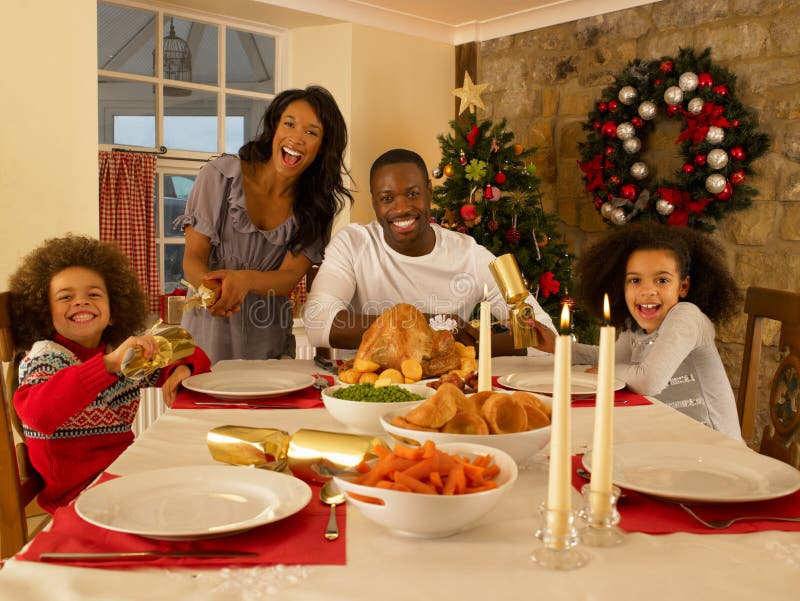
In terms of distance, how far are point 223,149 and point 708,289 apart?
9.39 feet

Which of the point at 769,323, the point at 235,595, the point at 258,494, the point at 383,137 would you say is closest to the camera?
the point at 235,595

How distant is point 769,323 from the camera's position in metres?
3.64

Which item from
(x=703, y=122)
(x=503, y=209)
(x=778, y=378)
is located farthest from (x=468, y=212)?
(x=778, y=378)

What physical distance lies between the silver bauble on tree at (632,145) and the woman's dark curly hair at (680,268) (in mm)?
1718

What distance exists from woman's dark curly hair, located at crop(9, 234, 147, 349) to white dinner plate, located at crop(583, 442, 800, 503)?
1.39m

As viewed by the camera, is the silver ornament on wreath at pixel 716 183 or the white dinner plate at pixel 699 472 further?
the silver ornament on wreath at pixel 716 183

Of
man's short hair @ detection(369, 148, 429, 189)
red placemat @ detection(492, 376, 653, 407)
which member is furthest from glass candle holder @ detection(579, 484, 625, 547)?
man's short hair @ detection(369, 148, 429, 189)

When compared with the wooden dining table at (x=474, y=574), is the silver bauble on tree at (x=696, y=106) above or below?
above

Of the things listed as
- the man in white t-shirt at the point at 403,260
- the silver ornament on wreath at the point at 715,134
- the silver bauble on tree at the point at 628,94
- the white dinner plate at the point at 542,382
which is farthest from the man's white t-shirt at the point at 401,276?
the silver bauble on tree at the point at 628,94

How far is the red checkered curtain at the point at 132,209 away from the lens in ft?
12.2

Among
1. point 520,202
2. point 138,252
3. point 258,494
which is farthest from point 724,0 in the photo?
point 258,494

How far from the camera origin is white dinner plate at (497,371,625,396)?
1.62 meters

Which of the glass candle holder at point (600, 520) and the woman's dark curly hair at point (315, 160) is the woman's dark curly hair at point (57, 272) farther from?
the glass candle holder at point (600, 520)

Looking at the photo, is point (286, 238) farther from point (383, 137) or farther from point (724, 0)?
point (724, 0)
